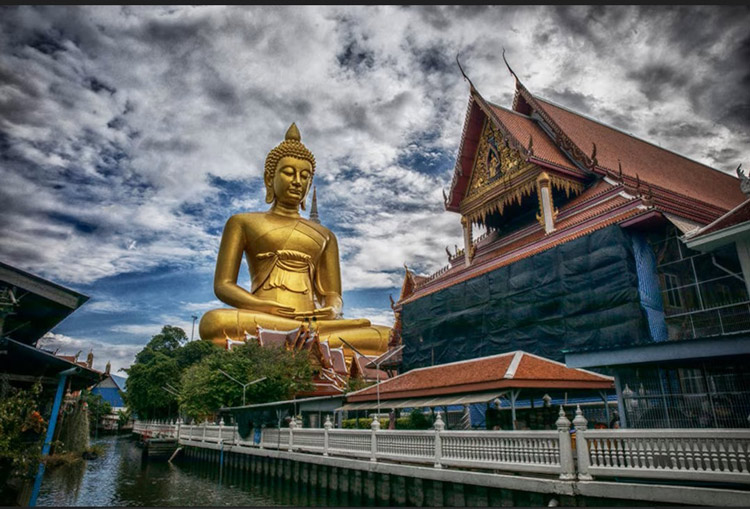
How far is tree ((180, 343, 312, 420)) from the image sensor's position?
21.0m

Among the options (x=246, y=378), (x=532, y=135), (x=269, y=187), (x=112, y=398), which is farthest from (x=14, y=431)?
(x=112, y=398)

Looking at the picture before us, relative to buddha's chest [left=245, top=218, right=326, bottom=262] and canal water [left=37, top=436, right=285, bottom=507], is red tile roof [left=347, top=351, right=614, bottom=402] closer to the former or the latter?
canal water [left=37, top=436, right=285, bottom=507]

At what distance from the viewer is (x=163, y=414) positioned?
130 ft

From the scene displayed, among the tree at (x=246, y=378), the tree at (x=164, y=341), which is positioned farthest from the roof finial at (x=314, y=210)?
the tree at (x=246, y=378)

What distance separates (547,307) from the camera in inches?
635

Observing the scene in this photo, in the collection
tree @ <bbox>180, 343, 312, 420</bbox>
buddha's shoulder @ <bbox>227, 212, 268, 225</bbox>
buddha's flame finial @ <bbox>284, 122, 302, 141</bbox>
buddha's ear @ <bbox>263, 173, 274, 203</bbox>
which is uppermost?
buddha's flame finial @ <bbox>284, 122, 302, 141</bbox>

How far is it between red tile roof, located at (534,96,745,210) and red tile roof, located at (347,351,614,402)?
368 inches

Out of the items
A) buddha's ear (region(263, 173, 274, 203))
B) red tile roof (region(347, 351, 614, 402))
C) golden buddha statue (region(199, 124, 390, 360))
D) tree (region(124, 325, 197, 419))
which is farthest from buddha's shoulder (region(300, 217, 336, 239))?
red tile roof (region(347, 351, 614, 402))

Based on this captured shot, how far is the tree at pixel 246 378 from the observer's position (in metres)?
21.0

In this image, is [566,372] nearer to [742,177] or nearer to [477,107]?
[742,177]

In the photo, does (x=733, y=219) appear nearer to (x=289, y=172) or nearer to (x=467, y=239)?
(x=467, y=239)

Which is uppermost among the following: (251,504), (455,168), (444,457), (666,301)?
(455,168)

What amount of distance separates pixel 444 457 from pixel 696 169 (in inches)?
797

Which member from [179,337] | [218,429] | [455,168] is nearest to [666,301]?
[455,168]
